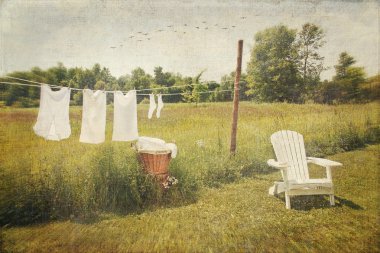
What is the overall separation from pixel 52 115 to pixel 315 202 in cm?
413

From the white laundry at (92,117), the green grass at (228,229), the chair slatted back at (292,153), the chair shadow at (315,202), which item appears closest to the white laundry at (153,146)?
the white laundry at (92,117)

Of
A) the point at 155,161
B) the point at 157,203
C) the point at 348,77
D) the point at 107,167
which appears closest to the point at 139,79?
the point at 155,161

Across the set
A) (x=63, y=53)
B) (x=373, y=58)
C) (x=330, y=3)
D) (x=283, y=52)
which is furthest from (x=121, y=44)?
(x=373, y=58)

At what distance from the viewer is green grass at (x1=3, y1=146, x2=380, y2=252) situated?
3.14 m

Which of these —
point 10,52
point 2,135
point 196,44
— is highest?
Result: point 196,44

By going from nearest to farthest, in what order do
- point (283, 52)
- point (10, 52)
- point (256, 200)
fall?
point (10, 52), point (256, 200), point (283, 52)

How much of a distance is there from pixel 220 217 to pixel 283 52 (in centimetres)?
459

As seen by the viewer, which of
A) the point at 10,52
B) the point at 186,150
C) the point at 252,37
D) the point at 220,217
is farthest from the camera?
the point at 186,150

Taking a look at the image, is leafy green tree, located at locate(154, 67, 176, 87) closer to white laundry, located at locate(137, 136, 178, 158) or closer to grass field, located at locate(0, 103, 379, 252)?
grass field, located at locate(0, 103, 379, 252)

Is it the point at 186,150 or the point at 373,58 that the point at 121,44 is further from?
the point at 373,58

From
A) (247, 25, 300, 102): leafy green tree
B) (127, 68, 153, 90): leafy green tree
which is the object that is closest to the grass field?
(127, 68, 153, 90): leafy green tree

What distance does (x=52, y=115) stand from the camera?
11.7 feet

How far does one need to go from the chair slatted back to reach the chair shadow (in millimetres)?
356

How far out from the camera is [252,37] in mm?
4930
